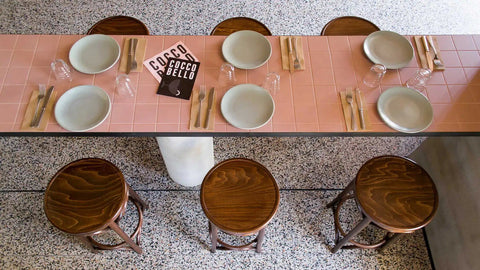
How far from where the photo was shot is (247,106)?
1537mm

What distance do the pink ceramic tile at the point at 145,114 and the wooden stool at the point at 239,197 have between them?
1.28ft

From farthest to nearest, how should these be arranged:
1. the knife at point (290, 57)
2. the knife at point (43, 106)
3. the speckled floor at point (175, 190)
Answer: the speckled floor at point (175, 190) < the knife at point (290, 57) < the knife at point (43, 106)

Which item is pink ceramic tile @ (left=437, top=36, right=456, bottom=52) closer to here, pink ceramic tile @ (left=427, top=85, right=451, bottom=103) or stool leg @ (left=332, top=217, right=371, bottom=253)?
pink ceramic tile @ (left=427, top=85, right=451, bottom=103)

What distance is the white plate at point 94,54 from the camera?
1.63 m

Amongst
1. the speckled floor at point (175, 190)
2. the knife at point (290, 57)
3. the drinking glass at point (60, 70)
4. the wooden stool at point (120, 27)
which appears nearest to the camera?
the drinking glass at point (60, 70)

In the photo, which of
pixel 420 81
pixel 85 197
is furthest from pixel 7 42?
pixel 420 81

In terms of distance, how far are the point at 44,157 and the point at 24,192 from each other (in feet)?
0.87

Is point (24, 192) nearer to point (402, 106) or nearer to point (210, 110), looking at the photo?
point (210, 110)

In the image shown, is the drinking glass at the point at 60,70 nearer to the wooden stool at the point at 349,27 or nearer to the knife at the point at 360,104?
the knife at the point at 360,104

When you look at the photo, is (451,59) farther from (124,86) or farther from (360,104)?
(124,86)

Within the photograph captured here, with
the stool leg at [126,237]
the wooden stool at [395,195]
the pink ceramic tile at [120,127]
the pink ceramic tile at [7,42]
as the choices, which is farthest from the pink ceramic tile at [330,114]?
the pink ceramic tile at [7,42]

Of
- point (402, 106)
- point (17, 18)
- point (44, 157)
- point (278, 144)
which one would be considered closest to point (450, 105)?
point (402, 106)

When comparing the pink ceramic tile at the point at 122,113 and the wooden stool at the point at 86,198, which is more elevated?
the pink ceramic tile at the point at 122,113

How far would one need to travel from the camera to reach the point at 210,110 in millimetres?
1505
